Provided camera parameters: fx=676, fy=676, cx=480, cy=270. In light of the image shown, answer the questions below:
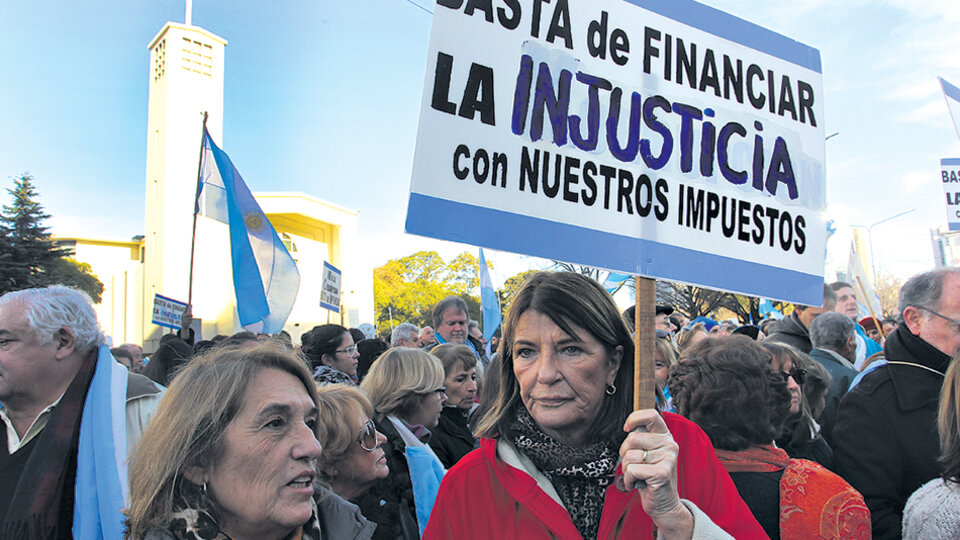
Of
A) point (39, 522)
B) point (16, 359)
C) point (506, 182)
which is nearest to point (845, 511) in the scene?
point (506, 182)

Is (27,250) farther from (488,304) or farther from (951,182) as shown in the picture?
(951,182)

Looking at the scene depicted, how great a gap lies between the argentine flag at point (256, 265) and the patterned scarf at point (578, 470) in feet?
18.0

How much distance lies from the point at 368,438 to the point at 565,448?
55.8 inches

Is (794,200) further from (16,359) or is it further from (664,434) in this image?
(16,359)

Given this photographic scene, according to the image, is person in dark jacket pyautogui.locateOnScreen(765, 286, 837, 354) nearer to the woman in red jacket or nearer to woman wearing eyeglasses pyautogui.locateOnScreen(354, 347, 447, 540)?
woman wearing eyeglasses pyautogui.locateOnScreen(354, 347, 447, 540)

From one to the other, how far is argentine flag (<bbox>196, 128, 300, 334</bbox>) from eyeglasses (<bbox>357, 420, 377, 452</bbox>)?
4140 mm

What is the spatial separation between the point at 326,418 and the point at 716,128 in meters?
2.03

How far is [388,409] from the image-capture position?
380cm

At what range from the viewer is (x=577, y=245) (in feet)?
6.23

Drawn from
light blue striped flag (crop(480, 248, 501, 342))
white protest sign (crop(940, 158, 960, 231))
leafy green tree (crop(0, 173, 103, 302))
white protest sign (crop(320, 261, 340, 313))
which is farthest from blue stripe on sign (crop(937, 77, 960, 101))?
leafy green tree (crop(0, 173, 103, 302))

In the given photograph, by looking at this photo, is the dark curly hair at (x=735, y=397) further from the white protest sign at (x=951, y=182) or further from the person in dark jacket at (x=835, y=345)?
the white protest sign at (x=951, y=182)

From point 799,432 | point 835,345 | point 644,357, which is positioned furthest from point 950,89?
point 644,357

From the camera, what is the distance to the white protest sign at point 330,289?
10550 mm

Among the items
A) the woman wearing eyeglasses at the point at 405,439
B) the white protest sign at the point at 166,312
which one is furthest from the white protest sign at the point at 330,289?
the woman wearing eyeglasses at the point at 405,439
